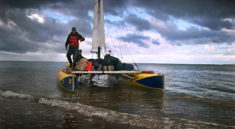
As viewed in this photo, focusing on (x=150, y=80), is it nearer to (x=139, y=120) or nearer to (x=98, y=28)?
(x=98, y=28)

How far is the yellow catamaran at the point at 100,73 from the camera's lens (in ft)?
27.5

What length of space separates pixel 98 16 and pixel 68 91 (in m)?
5.73

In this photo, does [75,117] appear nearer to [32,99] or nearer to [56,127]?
[56,127]

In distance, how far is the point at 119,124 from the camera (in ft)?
13.7

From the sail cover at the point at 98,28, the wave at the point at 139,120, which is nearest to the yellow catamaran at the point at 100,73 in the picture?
the sail cover at the point at 98,28

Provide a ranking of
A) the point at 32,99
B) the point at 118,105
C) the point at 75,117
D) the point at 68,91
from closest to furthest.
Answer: the point at 75,117 → the point at 118,105 → the point at 32,99 → the point at 68,91

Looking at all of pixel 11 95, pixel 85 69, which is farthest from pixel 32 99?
pixel 85 69

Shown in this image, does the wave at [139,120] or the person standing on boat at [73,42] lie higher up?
the person standing on boat at [73,42]

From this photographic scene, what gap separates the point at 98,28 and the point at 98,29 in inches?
2.7

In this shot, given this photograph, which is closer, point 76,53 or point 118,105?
point 118,105

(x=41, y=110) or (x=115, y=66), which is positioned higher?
(x=115, y=66)

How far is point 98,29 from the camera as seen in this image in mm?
11273

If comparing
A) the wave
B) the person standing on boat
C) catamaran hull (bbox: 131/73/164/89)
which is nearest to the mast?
the person standing on boat

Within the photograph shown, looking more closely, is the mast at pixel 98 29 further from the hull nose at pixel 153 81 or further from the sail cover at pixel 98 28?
the hull nose at pixel 153 81
